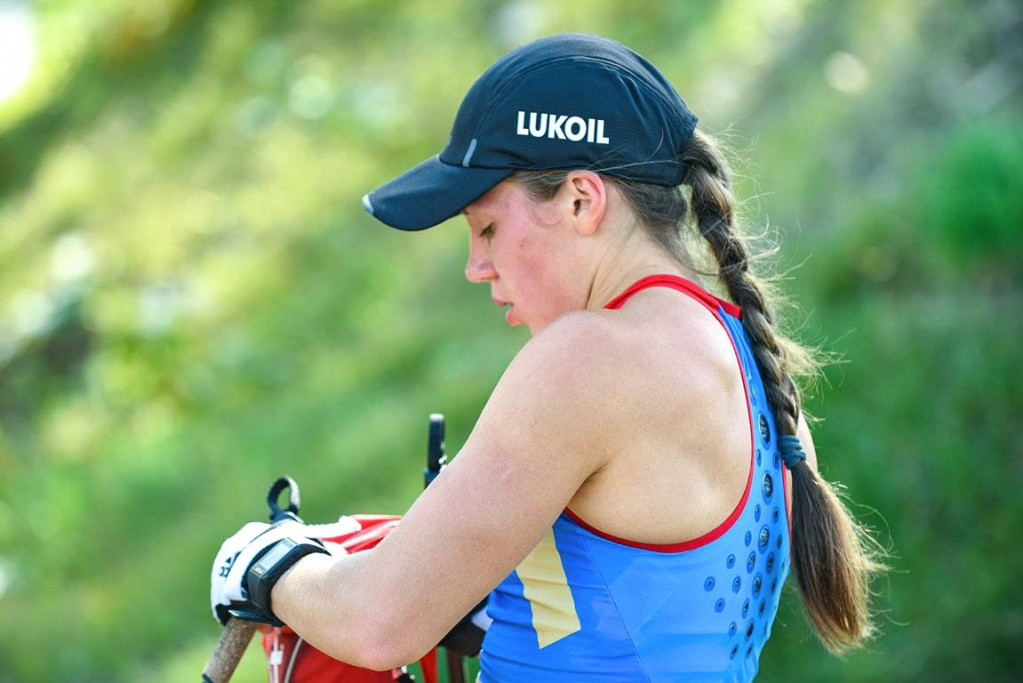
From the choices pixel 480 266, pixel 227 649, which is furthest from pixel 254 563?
pixel 480 266

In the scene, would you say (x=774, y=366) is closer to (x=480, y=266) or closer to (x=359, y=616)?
(x=480, y=266)

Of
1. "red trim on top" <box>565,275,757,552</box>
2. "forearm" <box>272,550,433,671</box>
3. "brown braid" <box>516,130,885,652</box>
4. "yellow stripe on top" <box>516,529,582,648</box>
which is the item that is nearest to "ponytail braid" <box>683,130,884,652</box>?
"brown braid" <box>516,130,885,652</box>

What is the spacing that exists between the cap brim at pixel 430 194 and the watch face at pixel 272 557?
513mm

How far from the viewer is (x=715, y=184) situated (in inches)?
75.4

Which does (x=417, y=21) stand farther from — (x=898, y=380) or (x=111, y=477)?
(x=898, y=380)

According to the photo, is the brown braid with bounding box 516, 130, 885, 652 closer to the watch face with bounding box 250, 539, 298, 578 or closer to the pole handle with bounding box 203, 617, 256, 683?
the watch face with bounding box 250, 539, 298, 578

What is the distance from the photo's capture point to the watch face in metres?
1.78

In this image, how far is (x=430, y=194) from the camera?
185cm

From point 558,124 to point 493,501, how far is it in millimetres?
568

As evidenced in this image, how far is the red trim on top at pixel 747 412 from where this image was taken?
166 cm

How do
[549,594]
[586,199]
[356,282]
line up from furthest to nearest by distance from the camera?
[356,282]
[586,199]
[549,594]

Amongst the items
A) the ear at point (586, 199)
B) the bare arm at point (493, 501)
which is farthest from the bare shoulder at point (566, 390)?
the ear at point (586, 199)

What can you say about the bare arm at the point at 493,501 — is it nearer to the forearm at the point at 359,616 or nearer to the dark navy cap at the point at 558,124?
the forearm at the point at 359,616

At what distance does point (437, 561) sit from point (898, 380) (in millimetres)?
2667
